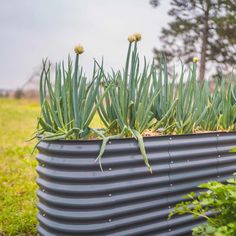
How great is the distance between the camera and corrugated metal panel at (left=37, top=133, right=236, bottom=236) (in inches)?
69.4

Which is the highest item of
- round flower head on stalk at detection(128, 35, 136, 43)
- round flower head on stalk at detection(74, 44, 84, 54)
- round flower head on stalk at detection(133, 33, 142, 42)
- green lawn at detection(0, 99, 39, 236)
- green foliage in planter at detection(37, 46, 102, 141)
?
round flower head on stalk at detection(133, 33, 142, 42)

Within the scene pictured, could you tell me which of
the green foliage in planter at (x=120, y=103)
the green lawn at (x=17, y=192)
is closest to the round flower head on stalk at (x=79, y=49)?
the green foliage in planter at (x=120, y=103)

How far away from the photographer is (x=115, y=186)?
5.97ft

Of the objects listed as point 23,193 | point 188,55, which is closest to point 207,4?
point 188,55

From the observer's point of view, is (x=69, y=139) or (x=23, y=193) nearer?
(x=69, y=139)

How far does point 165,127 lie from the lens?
2234 mm

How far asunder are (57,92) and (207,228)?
1016 millimetres

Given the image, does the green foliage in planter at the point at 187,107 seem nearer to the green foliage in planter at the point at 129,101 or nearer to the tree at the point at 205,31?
the green foliage in planter at the point at 129,101

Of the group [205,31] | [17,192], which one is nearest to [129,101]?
[17,192]

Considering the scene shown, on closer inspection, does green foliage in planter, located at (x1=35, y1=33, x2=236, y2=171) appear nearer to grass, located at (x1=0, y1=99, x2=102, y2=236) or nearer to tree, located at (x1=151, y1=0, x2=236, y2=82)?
grass, located at (x1=0, y1=99, x2=102, y2=236)

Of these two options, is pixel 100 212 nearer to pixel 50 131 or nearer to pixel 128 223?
pixel 128 223

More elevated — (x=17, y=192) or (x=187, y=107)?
(x=187, y=107)

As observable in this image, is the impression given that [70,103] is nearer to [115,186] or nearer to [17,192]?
[115,186]

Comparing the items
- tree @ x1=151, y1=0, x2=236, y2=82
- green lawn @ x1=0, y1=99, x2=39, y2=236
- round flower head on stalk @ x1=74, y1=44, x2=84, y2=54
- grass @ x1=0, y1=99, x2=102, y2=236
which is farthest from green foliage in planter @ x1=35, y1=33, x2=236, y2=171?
tree @ x1=151, y1=0, x2=236, y2=82
